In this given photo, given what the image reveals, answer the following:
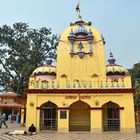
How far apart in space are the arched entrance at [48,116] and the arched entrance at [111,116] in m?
3.80

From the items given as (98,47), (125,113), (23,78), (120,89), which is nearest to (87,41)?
(98,47)

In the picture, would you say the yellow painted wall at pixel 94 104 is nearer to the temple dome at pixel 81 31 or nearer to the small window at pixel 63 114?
the small window at pixel 63 114

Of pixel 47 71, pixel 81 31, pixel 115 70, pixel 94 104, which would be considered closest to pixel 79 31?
pixel 81 31

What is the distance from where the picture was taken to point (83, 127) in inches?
736

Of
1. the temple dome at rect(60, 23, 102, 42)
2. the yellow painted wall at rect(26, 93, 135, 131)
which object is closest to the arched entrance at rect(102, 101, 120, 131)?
the yellow painted wall at rect(26, 93, 135, 131)

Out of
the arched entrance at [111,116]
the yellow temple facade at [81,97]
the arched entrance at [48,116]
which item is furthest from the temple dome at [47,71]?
the arched entrance at [111,116]

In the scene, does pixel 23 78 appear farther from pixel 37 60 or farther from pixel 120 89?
pixel 120 89

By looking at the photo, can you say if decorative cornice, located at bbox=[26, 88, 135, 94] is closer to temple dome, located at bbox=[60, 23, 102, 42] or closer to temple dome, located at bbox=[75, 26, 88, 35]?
temple dome, located at bbox=[60, 23, 102, 42]

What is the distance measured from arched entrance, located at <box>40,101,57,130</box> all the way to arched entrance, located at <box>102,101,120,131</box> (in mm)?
3800

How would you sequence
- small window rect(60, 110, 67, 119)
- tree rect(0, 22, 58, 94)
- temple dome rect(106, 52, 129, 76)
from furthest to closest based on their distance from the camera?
tree rect(0, 22, 58, 94)
temple dome rect(106, 52, 129, 76)
small window rect(60, 110, 67, 119)

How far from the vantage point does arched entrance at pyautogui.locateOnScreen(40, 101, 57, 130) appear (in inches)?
727

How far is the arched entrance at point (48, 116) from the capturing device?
1845 cm

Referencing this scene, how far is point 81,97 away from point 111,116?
322cm

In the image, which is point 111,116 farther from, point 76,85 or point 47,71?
point 47,71
